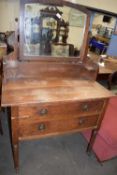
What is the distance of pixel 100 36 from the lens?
15.3 feet

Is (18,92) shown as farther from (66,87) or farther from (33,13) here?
(33,13)

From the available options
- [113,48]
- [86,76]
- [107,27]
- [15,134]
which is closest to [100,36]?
[107,27]

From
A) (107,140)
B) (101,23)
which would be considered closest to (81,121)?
(107,140)

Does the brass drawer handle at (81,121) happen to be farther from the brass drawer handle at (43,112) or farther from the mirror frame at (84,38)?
the mirror frame at (84,38)

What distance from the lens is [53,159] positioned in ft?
5.24

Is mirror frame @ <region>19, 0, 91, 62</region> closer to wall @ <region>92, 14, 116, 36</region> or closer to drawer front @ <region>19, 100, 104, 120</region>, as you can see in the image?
drawer front @ <region>19, 100, 104, 120</region>

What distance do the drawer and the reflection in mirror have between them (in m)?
0.55

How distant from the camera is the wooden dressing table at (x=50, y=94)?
1.12 meters

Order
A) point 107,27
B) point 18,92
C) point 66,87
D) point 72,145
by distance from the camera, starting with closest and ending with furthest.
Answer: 1. point 18,92
2. point 66,87
3. point 72,145
4. point 107,27

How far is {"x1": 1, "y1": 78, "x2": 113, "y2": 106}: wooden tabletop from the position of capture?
1.08 metres

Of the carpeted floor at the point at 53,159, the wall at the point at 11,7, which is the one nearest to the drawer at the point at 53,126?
the carpeted floor at the point at 53,159

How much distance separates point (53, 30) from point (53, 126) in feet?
2.62

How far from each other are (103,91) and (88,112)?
216 millimetres

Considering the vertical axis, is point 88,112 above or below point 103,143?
above
